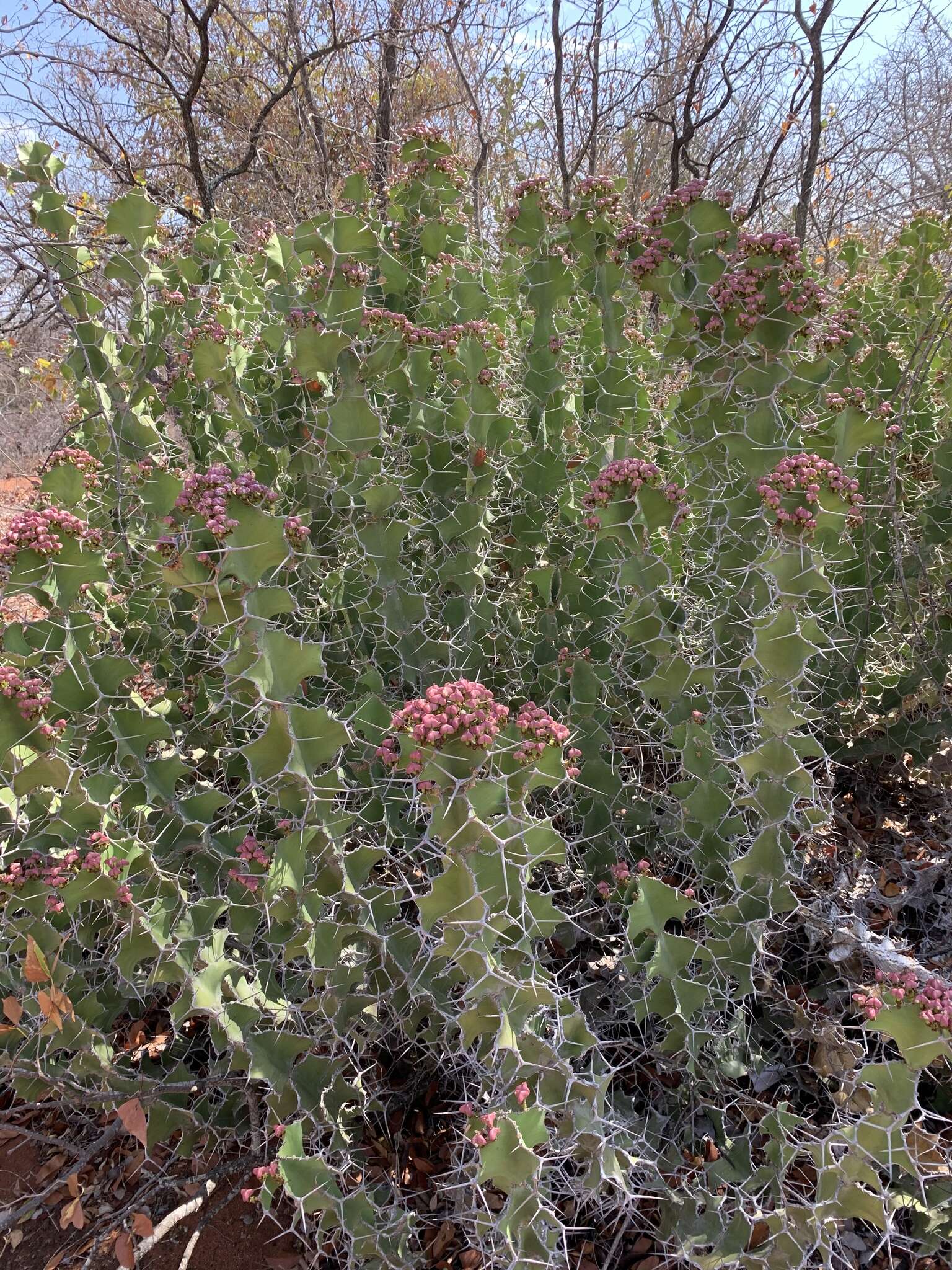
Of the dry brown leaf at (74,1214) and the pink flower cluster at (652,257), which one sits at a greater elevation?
the pink flower cluster at (652,257)

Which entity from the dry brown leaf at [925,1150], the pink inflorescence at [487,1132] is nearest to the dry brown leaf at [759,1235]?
the dry brown leaf at [925,1150]

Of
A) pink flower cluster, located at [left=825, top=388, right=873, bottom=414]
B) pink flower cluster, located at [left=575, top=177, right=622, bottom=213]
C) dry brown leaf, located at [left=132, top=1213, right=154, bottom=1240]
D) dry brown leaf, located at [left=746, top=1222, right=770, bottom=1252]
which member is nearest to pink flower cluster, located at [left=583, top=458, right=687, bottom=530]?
pink flower cluster, located at [left=825, top=388, right=873, bottom=414]

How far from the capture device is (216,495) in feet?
4.09

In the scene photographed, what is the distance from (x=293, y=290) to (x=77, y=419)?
0.86m

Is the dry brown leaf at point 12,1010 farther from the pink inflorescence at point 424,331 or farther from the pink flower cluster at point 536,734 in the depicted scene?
the pink inflorescence at point 424,331

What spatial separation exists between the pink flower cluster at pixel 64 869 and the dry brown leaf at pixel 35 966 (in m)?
0.10

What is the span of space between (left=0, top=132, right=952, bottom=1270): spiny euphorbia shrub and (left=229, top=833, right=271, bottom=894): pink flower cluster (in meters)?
0.01

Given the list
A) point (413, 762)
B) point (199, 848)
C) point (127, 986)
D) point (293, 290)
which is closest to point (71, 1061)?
point (127, 986)

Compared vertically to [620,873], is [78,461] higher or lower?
higher

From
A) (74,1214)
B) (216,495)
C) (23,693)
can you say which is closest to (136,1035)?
(74,1214)

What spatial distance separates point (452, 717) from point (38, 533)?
887 millimetres

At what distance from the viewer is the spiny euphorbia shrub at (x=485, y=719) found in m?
1.32

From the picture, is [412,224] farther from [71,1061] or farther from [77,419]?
[71,1061]

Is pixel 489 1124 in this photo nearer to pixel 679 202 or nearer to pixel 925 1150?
pixel 925 1150
